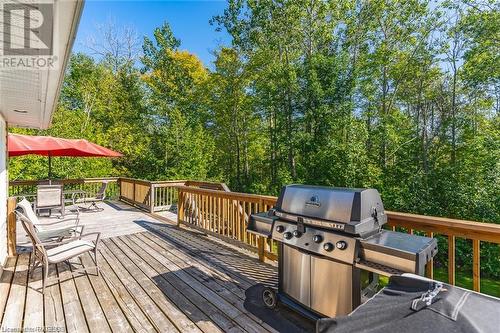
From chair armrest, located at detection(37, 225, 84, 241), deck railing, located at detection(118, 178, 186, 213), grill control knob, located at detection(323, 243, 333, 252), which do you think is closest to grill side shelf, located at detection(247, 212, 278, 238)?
grill control knob, located at detection(323, 243, 333, 252)

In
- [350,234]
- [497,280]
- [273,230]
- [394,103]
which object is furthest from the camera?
[394,103]

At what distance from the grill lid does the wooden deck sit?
3.44 feet

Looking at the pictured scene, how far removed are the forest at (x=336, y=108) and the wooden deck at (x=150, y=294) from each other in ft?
25.9

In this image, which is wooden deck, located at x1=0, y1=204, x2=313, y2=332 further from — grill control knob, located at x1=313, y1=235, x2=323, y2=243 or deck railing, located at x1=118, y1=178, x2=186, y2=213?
deck railing, located at x1=118, y1=178, x2=186, y2=213

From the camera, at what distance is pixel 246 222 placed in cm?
429

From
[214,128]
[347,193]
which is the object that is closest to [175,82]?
[214,128]

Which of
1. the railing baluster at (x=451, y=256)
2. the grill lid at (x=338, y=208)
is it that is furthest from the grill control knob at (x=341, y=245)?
the railing baluster at (x=451, y=256)

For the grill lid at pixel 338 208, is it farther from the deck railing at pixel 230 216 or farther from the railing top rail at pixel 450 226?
the deck railing at pixel 230 216

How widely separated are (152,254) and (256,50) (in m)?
13.0

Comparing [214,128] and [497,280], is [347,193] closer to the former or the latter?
[497,280]

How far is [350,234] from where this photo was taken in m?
1.94

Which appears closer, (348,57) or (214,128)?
(348,57)

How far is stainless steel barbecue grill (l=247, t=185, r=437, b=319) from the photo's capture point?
1.81 metres

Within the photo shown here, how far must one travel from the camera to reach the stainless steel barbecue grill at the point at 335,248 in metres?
1.81
